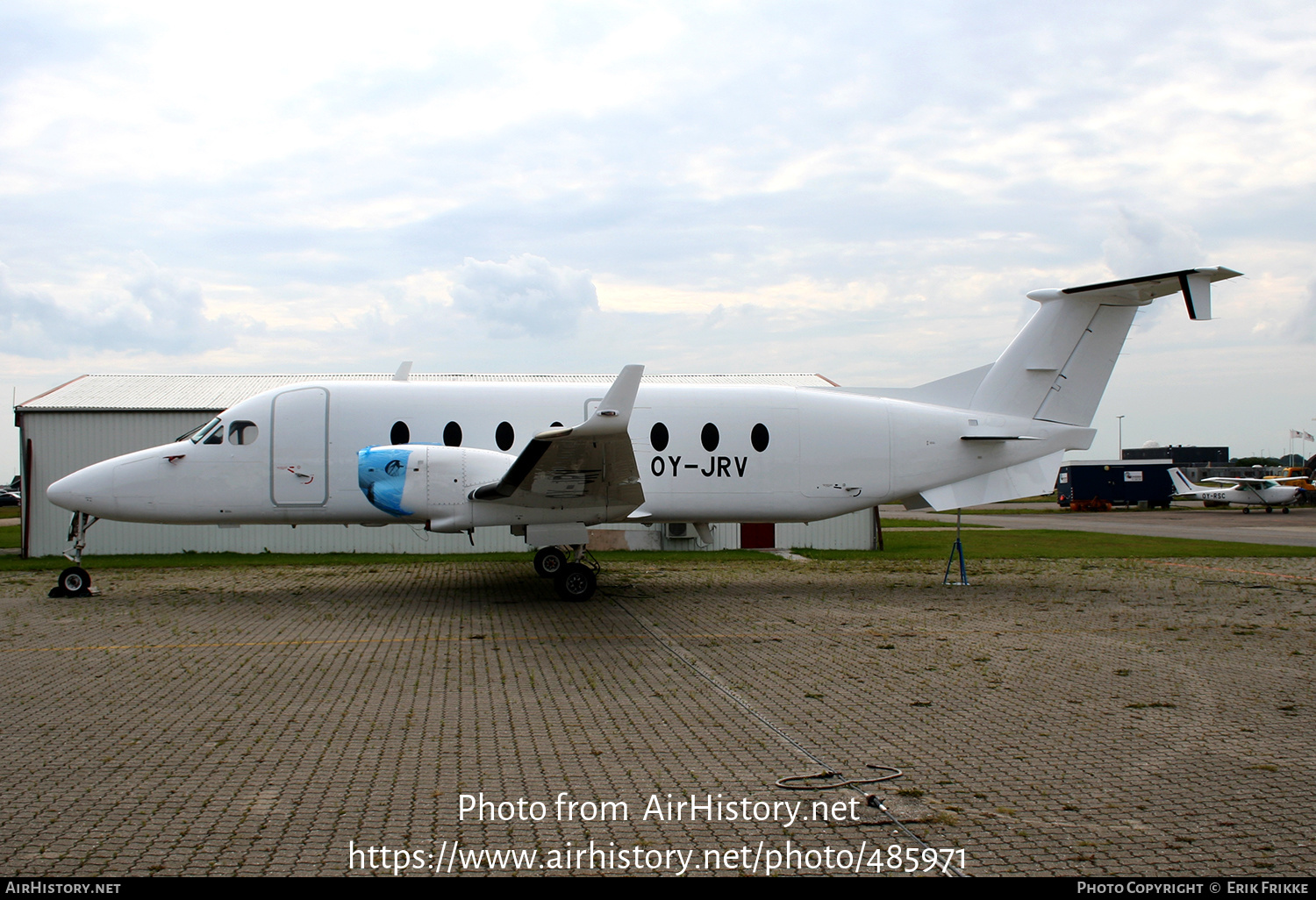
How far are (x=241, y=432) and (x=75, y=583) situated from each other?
345cm

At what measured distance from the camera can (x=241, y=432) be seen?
13.2 metres

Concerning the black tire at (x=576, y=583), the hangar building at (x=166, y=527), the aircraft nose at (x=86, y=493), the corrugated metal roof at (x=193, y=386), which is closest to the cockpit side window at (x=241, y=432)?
the aircraft nose at (x=86, y=493)

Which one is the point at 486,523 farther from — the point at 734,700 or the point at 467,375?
the point at 467,375

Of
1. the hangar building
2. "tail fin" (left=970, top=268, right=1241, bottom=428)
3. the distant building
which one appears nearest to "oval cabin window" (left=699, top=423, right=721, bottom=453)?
"tail fin" (left=970, top=268, right=1241, bottom=428)

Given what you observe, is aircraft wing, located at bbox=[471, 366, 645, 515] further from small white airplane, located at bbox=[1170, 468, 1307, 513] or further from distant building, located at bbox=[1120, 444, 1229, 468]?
distant building, located at bbox=[1120, 444, 1229, 468]

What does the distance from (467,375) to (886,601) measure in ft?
51.0

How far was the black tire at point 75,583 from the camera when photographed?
42.5 feet

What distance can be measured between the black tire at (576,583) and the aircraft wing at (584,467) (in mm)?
1061

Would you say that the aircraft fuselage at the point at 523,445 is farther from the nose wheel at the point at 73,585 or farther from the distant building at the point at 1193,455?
the distant building at the point at 1193,455

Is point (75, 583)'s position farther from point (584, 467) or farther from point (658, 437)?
point (658, 437)

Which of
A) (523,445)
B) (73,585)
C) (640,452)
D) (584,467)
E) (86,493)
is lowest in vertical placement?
(73,585)

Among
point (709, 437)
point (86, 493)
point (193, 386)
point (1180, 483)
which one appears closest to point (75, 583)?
point (86, 493)

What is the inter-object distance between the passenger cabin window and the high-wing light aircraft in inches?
1.1
